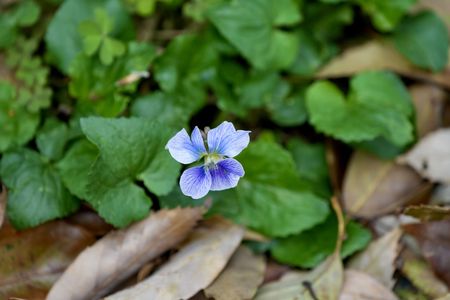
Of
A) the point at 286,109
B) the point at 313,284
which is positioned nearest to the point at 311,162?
the point at 286,109

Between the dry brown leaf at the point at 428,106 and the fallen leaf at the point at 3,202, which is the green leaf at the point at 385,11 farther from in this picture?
the fallen leaf at the point at 3,202

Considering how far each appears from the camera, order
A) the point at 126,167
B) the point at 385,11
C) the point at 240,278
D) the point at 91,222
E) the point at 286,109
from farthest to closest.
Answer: the point at 385,11, the point at 286,109, the point at 91,222, the point at 240,278, the point at 126,167

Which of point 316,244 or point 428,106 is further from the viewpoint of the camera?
point 428,106

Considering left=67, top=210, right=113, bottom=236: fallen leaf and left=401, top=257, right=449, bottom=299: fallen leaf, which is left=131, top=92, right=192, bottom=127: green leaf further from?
left=401, top=257, right=449, bottom=299: fallen leaf

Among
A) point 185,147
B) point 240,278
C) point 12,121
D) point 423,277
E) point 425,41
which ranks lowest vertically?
point 423,277

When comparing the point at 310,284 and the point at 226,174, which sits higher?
the point at 226,174

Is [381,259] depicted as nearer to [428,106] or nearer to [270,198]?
[270,198]

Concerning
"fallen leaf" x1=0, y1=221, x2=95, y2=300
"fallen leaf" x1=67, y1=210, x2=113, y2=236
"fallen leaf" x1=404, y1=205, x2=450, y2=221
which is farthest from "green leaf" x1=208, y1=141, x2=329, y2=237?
"fallen leaf" x1=0, y1=221, x2=95, y2=300
